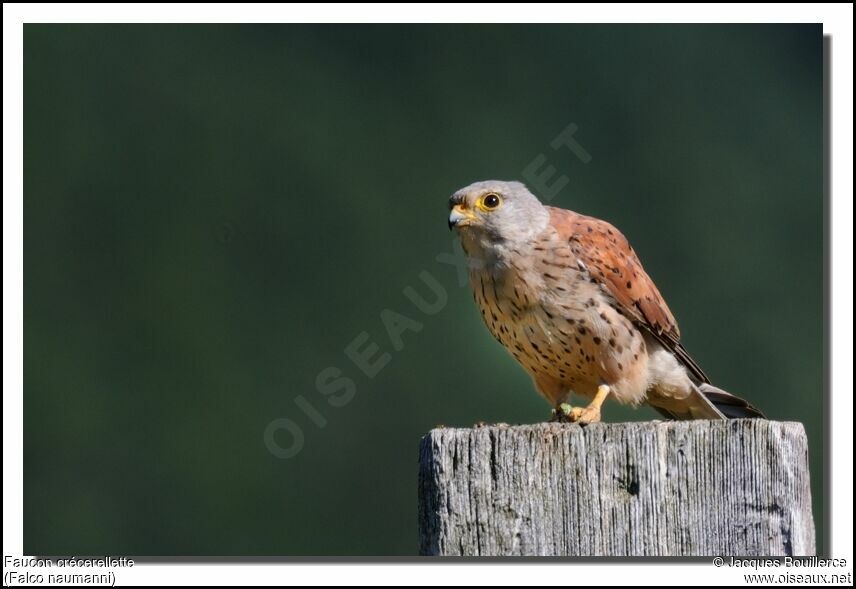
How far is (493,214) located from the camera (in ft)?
12.2

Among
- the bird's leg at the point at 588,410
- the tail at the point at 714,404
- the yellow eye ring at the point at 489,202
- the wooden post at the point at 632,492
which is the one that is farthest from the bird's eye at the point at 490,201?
the wooden post at the point at 632,492

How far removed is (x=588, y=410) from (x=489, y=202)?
0.81 meters

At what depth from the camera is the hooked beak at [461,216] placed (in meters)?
3.69

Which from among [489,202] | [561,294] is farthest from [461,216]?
[561,294]

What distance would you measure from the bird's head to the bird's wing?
0.45 feet

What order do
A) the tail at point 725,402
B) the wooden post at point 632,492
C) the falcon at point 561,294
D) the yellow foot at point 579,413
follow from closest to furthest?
1. the wooden post at point 632,492
2. the yellow foot at point 579,413
3. the falcon at point 561,294
4. the tail at point 725,402

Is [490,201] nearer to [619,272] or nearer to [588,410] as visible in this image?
[619,272]

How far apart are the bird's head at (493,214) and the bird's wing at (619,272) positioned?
0.45 ft

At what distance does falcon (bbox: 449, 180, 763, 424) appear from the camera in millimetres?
3662

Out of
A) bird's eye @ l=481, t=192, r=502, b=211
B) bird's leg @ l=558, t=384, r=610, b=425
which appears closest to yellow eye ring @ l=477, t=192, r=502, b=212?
bird's eye @ l=481, t=192, r=502, b=211

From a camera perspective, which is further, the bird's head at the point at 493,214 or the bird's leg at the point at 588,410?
the bird's head at the point at 493,214

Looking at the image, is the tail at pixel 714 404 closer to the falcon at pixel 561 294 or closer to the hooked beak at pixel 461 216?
the falcon at pixel 561 294

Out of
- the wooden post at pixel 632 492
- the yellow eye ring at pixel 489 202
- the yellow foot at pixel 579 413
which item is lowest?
the wooden post at pixel 632 492

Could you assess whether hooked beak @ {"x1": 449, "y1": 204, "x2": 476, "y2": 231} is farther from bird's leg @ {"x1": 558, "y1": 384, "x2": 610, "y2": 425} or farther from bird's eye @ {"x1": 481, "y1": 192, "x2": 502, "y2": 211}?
bird's leg @ {"x1": 558, "y1": 384, "x2": 610, "y2": 425}
